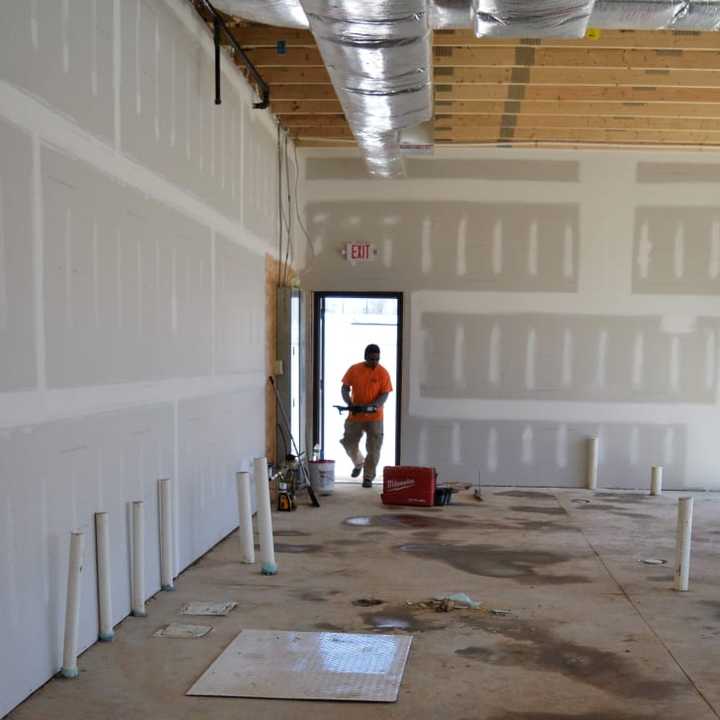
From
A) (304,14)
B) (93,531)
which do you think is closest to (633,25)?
(304,14)

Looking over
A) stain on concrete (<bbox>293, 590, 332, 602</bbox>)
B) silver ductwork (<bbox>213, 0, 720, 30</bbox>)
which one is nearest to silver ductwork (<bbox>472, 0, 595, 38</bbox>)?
silver ductwork (<bbox>213, 0, 720, 30</bbox>)

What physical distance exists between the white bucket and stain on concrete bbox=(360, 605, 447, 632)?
11.8ft

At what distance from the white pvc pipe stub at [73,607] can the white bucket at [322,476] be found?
4.58 m

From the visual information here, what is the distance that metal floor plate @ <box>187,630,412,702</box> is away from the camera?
3.32 meters

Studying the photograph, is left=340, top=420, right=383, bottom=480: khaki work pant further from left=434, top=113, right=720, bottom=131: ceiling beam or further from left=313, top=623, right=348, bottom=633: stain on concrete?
left=313, top=623, right=348, bottom=633: stain on concrete

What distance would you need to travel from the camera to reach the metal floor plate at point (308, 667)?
10.9 feet

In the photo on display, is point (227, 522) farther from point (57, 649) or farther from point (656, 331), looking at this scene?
point (656, 331)

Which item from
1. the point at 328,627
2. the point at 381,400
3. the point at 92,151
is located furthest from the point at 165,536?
the point at 381,400

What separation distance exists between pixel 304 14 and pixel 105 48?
3.42 ft

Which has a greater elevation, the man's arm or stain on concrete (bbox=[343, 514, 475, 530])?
the man's arm

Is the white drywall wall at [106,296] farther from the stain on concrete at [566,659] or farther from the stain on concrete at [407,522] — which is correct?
the stain on concrete at [566,659]

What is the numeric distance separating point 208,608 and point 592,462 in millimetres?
5460

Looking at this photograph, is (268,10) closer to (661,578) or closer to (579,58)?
(579,58)

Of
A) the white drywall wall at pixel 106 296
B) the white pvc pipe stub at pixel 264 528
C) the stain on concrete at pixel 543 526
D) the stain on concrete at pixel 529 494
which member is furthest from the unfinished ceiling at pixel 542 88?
the stain on concrete at pixel 529 494
